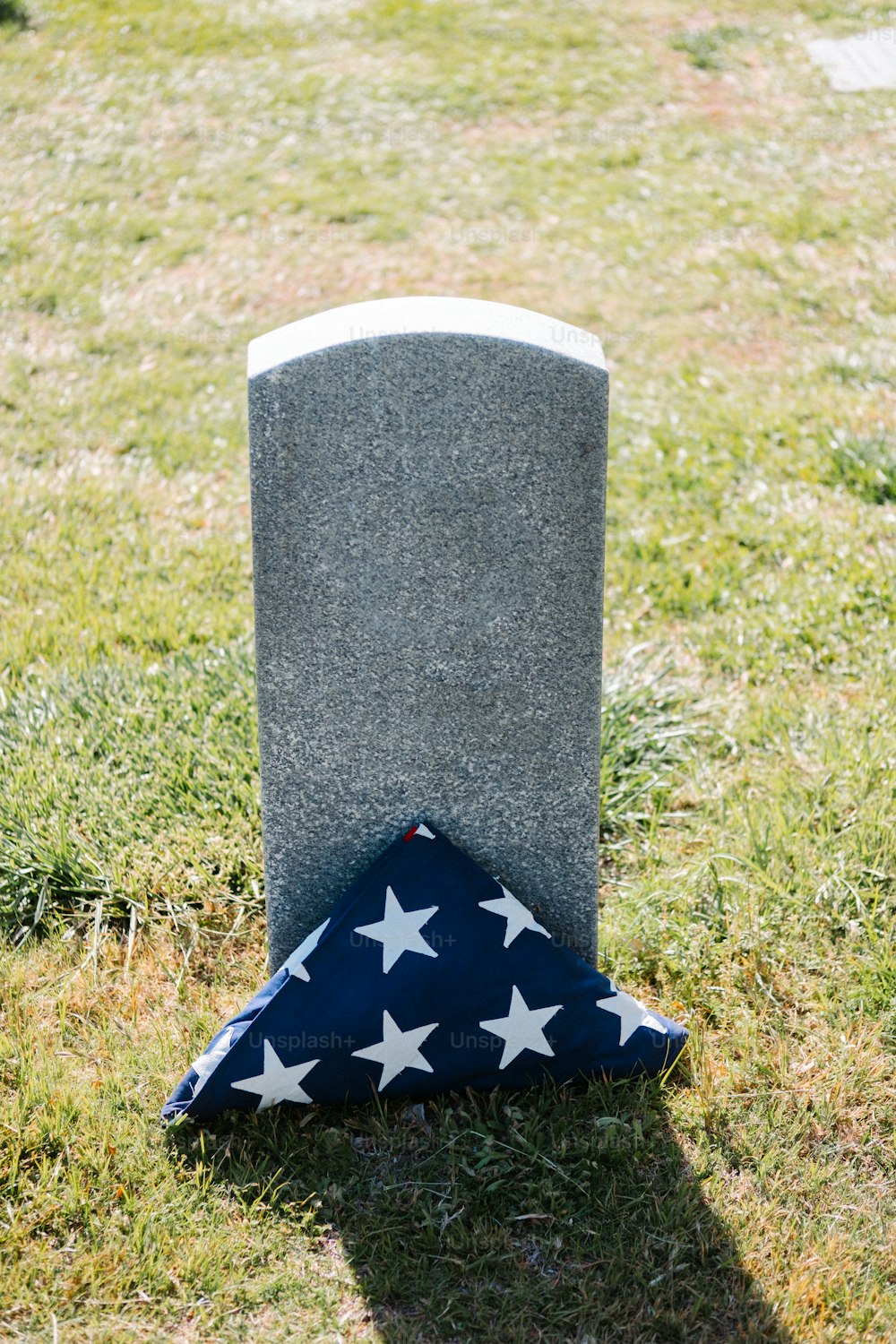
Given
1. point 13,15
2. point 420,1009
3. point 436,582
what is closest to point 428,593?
Result: point 436,582

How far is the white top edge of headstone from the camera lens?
230 cm

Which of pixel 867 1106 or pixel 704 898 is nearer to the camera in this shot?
pixel 867 1106

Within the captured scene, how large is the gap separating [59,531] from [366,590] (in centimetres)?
268

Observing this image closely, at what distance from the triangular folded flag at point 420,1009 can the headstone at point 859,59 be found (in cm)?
771

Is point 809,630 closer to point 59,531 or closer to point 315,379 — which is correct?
point 315,379

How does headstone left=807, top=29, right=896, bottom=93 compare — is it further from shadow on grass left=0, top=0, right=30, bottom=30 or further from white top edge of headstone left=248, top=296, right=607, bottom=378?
white top edge of headstone left=248, top=296, right=607, bottom=378

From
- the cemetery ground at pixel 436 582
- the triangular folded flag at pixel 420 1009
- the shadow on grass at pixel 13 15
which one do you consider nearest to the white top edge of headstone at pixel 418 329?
the triangular folded flag at pixel 420 1009

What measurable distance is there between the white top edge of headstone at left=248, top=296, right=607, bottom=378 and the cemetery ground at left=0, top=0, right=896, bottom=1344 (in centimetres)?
146

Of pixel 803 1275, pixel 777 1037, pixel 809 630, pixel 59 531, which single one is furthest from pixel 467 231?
pixel 803 1275

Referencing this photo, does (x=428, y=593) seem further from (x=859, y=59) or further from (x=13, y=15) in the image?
(x=13, y=15)

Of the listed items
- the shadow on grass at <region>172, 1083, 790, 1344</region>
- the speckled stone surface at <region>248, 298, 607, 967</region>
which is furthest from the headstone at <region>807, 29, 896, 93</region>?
the shadow on grass at <region>172, 1083, 790, 1344</region>

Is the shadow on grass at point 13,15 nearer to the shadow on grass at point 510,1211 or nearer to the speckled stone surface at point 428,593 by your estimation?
the speckled stone surface at point 428,593

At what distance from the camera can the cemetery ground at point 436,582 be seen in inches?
93.6

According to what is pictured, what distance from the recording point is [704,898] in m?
3.16
